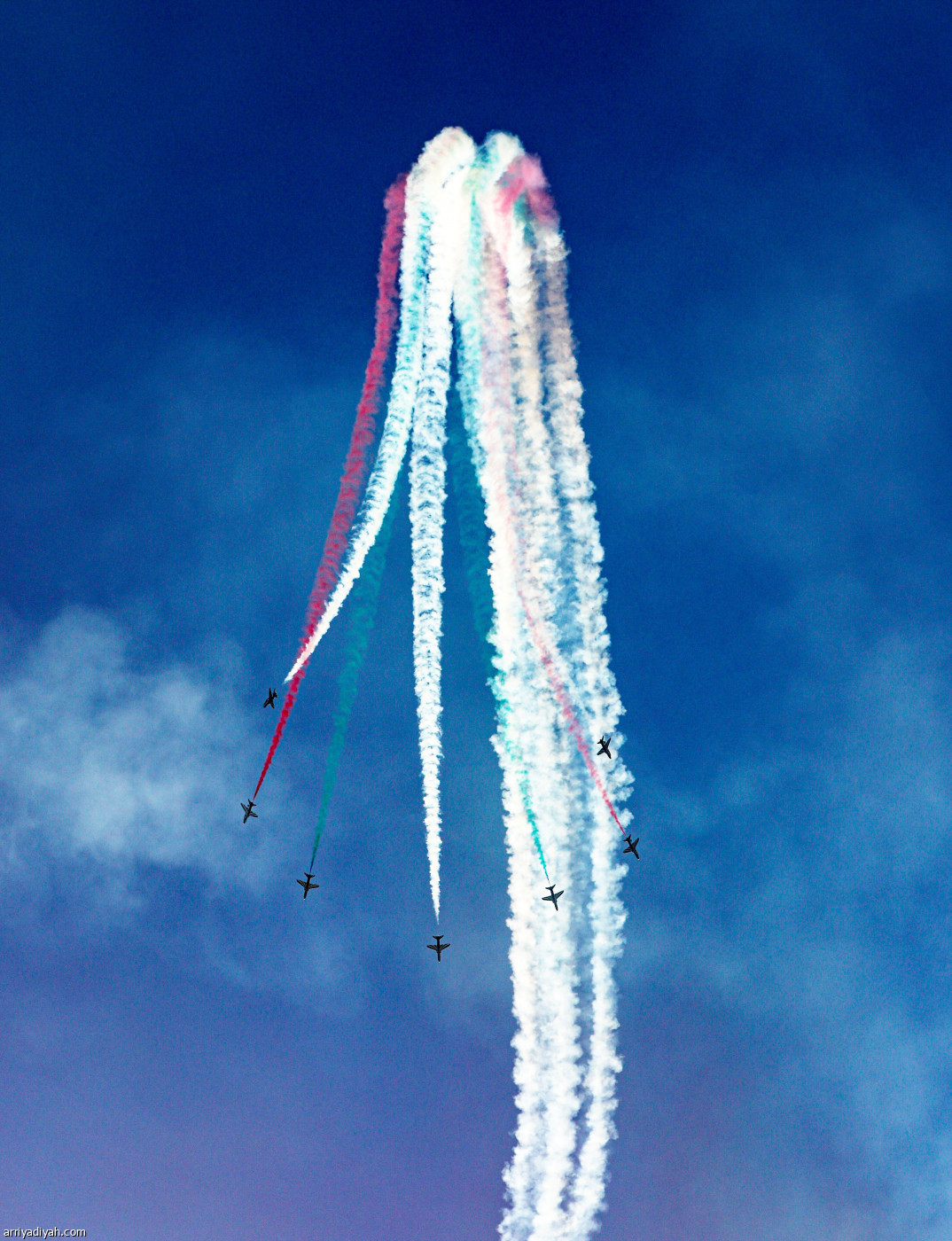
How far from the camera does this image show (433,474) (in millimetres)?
41938

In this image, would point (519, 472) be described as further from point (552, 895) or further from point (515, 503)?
point (552, 895)

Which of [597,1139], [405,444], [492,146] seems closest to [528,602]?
[405,444]


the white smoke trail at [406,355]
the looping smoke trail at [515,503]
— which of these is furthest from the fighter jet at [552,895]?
the white smoke trail at [406,355]

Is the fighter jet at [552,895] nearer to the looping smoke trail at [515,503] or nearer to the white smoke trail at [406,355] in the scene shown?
the looping smoke trail at [515,503]

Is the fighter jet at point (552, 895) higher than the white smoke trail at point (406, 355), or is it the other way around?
the white smoke trail at point (406, 355)

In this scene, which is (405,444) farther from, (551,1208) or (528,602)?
(551,1208)

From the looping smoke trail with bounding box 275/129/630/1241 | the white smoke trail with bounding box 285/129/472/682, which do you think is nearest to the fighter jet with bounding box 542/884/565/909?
the looping smoke trail with bounding box 275/129/630/1241

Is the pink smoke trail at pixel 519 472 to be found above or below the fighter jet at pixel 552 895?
above

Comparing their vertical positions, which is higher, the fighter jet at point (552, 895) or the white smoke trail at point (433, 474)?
the white smoke trail at point (433, 474)

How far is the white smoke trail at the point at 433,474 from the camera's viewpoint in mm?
41562

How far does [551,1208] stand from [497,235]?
35773mm

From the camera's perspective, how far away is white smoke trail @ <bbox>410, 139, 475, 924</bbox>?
4156 cm

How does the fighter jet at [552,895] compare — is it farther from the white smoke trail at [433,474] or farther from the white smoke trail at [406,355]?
the white smoke trail at [406,355]

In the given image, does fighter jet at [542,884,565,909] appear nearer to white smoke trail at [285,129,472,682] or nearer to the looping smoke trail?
the looping smoke trail
